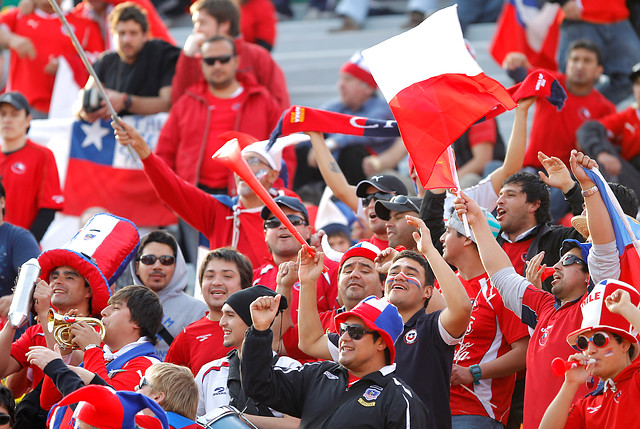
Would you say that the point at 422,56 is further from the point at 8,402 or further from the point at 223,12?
the point at 223,12

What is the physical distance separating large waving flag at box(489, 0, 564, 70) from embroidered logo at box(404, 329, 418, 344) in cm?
603

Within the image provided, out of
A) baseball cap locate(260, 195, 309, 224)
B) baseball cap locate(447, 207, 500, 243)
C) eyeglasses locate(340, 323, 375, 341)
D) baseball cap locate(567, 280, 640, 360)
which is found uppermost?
baseball cap locate(567, 280, 640, 360)

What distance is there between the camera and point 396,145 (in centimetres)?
1063

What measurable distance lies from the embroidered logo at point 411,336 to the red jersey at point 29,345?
7.35 ft

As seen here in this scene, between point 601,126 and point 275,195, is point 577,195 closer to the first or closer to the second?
point 275,195

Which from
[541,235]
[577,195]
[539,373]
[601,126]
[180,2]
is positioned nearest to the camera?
[539,373]

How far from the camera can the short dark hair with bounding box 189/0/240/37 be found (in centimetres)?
1032

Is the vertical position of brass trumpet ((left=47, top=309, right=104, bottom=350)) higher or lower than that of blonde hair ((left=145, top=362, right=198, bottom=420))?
lower

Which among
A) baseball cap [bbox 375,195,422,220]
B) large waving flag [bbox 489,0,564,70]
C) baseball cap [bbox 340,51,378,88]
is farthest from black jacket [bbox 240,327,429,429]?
large waving flag [bbox 489,0,564,70]

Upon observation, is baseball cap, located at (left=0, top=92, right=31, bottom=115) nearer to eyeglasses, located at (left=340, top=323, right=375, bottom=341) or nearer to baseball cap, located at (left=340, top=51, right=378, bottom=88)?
baseball cap, located at (left=340, top=51, right=378, bottom=88)

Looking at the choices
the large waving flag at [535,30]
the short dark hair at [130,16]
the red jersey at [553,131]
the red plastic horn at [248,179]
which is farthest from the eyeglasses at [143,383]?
the large waving flag at [535,30]

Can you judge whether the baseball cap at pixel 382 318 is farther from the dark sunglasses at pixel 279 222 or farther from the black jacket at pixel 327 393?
the dark sunglasses at pixel 279 222

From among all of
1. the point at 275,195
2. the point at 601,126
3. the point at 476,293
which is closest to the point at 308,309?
the point at 476,293

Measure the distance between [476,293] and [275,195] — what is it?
2.06m
